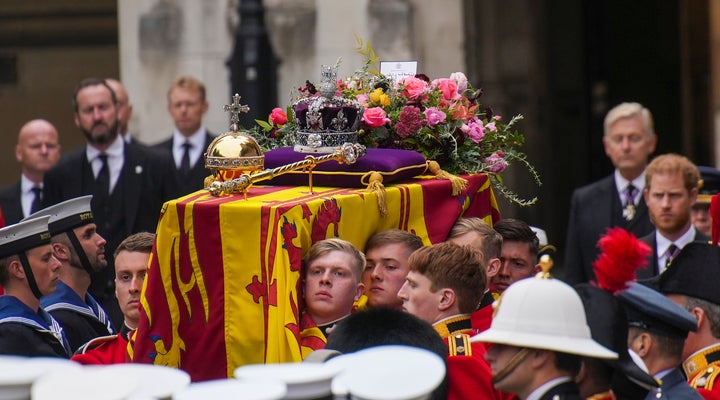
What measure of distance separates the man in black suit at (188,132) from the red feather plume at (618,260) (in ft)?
20.1

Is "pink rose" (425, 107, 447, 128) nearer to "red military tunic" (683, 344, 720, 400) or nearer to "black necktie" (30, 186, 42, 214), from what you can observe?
"red military tunic" (683, 344, 720, 400)

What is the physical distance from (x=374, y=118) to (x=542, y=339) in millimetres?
2603

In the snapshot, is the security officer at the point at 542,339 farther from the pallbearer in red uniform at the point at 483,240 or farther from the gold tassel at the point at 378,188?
the pallbearer in red uniform at the point at 483,240

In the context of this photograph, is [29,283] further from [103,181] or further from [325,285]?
[103,181]

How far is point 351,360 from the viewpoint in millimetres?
4660

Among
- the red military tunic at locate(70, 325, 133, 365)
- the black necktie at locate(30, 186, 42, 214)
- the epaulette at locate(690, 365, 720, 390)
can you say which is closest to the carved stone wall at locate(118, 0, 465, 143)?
the black necktie at locate(30, 186, 42, 214)

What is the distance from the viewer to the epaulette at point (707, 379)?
22.1 feet

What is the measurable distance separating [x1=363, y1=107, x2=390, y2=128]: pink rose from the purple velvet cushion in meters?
0.19

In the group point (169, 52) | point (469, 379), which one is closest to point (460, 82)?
point (469, 379)

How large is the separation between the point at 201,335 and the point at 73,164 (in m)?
4.68

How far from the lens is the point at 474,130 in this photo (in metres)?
8.07

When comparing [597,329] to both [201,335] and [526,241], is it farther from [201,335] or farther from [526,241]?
[526,241]

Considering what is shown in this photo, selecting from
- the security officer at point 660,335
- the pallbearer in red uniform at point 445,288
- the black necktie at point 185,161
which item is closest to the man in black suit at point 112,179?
the black necktie at point 185,161

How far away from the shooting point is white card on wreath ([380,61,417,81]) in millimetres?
8344
